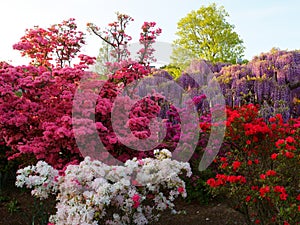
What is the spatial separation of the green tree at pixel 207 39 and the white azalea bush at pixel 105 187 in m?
21.0

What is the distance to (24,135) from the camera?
6406 mm

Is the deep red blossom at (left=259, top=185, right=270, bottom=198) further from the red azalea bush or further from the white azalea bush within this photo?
the white azalea bush

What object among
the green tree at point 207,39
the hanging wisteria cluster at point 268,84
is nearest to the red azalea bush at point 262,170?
the hanging wisteria cluster at point 268,84

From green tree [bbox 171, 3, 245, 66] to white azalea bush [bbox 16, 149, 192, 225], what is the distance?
68.9 feet

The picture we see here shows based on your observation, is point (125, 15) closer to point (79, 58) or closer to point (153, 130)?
point (79, 58)

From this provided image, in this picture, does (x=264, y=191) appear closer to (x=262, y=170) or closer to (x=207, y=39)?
(x=262, y=170)

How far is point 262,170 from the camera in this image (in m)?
4.32

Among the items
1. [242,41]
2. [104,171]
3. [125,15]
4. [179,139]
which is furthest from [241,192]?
[242,41]

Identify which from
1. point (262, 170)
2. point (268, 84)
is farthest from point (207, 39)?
point (262, 170)

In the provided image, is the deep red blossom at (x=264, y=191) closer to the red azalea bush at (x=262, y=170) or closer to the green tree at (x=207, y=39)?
the red azalea bush at (x=262, y=170)

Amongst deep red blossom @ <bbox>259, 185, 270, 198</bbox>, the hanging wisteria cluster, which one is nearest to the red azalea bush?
deep red blossom @ <bbox>259, 185, 270, 198</bbox>

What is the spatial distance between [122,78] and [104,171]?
3.06 metres

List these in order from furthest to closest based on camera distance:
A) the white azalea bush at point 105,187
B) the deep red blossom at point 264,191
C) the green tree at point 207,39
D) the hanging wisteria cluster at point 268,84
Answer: the green tree at point 207,39 < the hanging wisteria cluster at point 268,84 < the white azalea bush at point 105,187 < the deep red blossom at point 264,191

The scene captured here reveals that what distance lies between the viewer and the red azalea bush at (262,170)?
3772 millimetres
